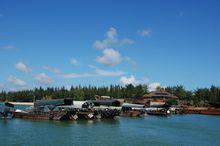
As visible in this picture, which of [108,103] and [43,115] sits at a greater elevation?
[108,103]

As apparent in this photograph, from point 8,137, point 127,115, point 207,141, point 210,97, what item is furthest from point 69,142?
point 210,97

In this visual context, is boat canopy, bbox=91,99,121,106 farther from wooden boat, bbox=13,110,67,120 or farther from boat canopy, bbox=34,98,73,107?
wooden boat, bbox=13,110,67,120

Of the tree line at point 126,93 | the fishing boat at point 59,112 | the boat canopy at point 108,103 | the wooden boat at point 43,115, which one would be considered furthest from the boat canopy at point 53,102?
the tree line at point 126,93

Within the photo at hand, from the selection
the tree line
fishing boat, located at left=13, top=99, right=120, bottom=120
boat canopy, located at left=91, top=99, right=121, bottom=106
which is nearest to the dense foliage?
the tree line

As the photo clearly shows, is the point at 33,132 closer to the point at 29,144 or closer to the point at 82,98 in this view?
the point at 29,144

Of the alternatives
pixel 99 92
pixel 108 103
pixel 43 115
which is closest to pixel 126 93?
pixel 99 92

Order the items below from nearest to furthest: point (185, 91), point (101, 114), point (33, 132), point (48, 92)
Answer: point (33, 132), point (101, 114), point (185, 91), point (48, 92)

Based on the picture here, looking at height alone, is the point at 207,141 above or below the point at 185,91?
below

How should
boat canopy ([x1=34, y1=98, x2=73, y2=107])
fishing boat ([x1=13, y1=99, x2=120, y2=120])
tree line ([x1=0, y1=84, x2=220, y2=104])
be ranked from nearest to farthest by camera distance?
fishing boat ([x1=13, y1=99, x2=120, y2=120]) < boat canopy ([x1=34, y1=98, x2=73, y2=107]) < tree line ([x1=0, y1=84, x2=220, y2=104])

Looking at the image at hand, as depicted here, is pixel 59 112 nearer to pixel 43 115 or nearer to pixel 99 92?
pixel 43 115

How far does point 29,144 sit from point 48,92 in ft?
534

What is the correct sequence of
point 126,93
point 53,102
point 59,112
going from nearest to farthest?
point 59,112 → point 53,102 → point 126,93

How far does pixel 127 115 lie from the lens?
267ft

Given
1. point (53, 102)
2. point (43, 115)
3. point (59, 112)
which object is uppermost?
point (53, 102)
